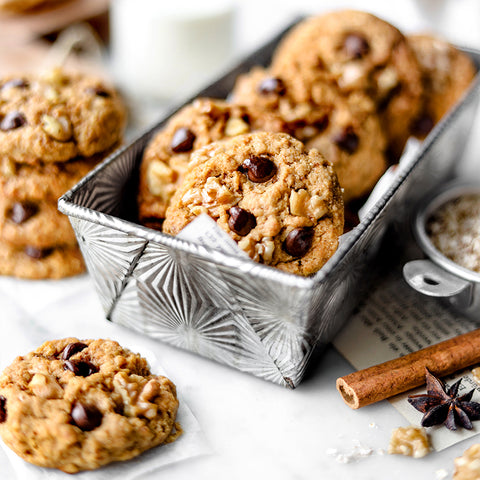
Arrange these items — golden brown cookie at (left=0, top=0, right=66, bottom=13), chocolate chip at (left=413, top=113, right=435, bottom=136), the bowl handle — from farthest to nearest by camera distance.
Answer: golden brown cookie at (left=0, top=0, right=66, bottom=13), chocolate chip at (left=413, top=113, right=435, bottom=136), the bowl handle

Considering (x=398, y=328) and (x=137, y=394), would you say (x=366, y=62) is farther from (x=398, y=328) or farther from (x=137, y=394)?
(x=137, y=394)

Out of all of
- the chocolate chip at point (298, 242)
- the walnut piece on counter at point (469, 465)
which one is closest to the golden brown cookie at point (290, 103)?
the chocolate chip at point (298, 242)

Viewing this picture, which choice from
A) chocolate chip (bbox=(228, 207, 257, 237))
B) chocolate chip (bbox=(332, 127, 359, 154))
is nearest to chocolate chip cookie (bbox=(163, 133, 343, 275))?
chocolate chip (bbox=(228, 207, 257, 237))

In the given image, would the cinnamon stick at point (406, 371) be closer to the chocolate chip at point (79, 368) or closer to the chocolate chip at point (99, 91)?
the chocolate chip at point (79, 368)

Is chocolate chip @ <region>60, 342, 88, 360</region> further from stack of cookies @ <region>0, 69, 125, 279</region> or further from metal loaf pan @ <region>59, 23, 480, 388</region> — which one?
stack of cookies @ <region>0, 69, 125, 279</region>

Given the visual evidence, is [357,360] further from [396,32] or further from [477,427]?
[396,32]
